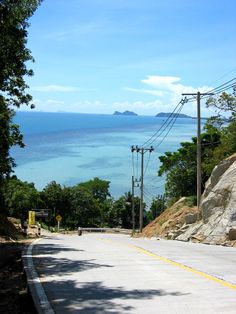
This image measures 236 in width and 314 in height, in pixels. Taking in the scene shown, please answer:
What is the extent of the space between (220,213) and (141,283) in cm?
1634

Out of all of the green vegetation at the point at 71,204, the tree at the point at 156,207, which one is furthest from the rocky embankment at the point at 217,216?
the tree at the point at 156,207

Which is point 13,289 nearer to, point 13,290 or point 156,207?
point 13,290

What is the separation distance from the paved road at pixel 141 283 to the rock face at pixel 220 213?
8732 millimetres

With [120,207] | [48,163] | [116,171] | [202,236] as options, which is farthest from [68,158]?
[202,236]

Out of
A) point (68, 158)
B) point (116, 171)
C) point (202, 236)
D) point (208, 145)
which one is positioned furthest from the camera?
point (68, 158)

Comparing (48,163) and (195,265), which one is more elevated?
(48,163)

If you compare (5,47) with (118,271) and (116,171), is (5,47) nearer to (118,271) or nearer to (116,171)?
(118,271)

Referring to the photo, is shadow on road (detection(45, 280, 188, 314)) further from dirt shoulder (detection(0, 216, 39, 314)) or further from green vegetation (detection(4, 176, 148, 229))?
green vegetation (detection(4, 176, 148, 229))

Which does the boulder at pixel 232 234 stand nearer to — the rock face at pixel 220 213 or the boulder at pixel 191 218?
the rock face at pixel 220 213

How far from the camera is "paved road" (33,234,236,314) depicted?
753cm

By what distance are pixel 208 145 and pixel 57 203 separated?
128ft

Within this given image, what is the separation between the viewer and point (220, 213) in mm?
25047

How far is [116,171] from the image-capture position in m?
155

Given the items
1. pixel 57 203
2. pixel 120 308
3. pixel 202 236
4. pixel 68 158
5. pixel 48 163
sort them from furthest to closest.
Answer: pixel 68 158 < pixel 48 163 < pixel 57 203 < pixel 202 236 < pixel 120 308
